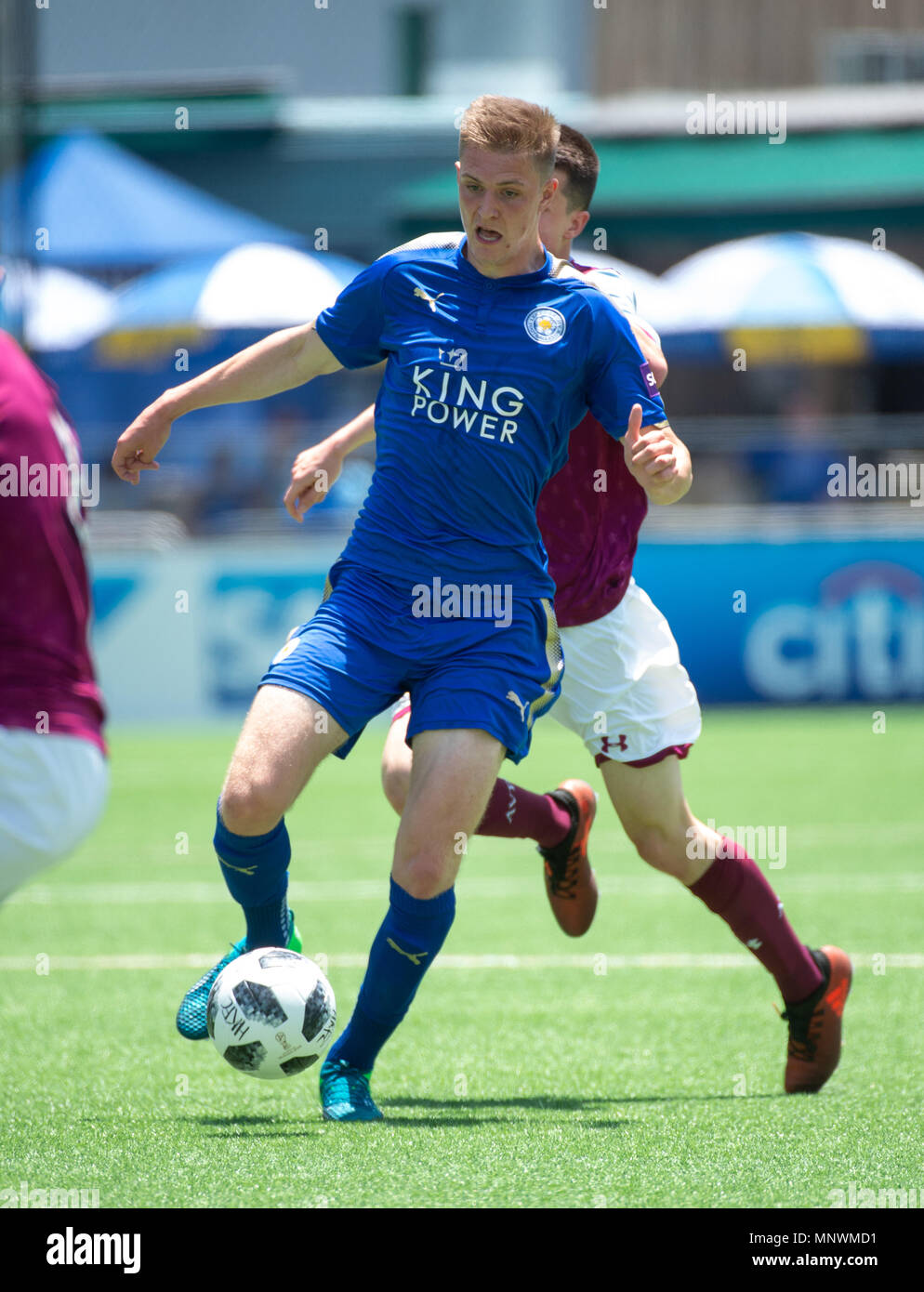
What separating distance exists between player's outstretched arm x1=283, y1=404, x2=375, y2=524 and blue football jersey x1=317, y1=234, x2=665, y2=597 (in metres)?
0.42

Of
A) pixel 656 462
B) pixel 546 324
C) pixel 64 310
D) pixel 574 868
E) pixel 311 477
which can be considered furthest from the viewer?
pixel 64 310

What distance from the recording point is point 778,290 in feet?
54.6

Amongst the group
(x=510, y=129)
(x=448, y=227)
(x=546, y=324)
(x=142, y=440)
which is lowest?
(x=448, y=227)

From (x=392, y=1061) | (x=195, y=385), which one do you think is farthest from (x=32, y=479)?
(x=392, y=1061)

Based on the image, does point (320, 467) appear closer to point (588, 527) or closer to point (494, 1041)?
point (588, 527)

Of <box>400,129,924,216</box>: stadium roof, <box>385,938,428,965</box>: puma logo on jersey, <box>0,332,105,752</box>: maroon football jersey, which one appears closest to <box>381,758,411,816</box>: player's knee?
<box>385,938,428,965</box>: puma logo on jersey

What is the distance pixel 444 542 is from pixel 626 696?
0.89 metres

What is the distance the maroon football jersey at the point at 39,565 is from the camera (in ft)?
10.5

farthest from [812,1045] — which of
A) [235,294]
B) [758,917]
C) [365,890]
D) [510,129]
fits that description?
[235,294]

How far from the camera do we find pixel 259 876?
14.4 ft

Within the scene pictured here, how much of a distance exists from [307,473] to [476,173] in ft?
3.28

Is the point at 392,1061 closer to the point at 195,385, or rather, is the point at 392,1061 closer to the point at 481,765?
the point at 481,765

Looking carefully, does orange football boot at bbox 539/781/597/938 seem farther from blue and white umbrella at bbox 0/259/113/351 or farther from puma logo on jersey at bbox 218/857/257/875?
blue and white umbrella at bbox 0/259/113/351

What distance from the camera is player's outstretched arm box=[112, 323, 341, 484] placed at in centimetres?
438
